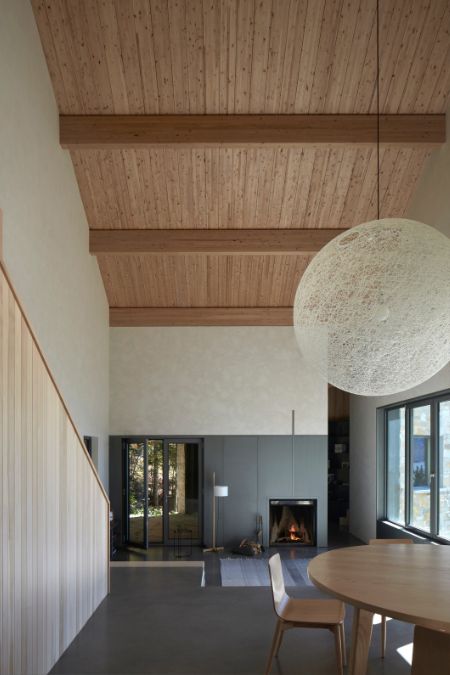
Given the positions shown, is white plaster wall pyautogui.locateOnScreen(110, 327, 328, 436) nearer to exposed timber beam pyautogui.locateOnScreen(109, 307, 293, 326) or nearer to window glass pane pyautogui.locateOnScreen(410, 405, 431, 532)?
exposed timber beam pyautogui.locateOnScreen(109, 307, 293, 326)

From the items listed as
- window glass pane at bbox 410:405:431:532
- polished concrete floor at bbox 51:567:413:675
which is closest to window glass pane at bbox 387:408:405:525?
window glass pane at bbox 410:405:431:532

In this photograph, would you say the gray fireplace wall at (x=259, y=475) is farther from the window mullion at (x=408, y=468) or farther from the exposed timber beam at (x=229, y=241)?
the exposed timber beam at (x=229, y=241)

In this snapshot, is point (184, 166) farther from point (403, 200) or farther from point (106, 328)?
point (106, 328)

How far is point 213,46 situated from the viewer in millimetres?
7133

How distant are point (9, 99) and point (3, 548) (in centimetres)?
423

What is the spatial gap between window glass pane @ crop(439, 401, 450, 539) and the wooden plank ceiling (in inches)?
118

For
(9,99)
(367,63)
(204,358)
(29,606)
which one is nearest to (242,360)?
(204,358)

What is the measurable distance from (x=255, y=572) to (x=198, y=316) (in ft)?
14.9

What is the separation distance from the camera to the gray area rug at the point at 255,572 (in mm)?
8828

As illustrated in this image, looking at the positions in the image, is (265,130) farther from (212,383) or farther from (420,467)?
(212,383)

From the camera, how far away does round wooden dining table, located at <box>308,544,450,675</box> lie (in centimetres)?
323

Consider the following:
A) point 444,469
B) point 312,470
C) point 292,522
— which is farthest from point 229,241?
point 292,522

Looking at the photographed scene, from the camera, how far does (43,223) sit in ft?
24.5

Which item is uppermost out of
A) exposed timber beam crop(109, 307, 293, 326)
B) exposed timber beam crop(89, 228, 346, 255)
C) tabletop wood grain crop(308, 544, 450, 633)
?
exposed timber beam crop(89, 228, 346, 255)
